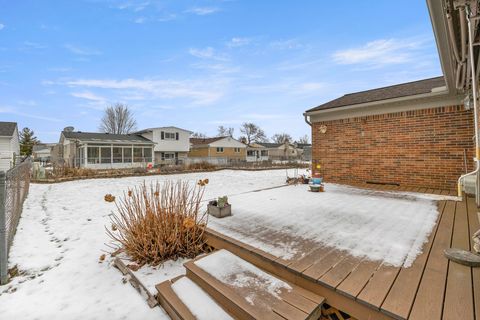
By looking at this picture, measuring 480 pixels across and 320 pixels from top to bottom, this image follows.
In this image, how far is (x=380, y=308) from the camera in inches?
57.7

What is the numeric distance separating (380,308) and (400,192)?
511 centimetres

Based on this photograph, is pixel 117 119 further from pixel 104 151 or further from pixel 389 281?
pixel 389 281

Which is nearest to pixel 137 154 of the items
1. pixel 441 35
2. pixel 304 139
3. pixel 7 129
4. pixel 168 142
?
pixel 168 142

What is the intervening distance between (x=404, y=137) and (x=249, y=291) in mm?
6525

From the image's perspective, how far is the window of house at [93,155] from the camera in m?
20.8

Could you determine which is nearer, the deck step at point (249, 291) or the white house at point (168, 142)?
the deck step at point (249, 291)

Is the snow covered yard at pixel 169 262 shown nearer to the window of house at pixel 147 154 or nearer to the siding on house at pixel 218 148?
the window of house at pixel 147 154

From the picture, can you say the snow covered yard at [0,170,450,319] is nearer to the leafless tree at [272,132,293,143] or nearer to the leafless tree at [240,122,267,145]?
the leafless tree at [240,122,267,145]

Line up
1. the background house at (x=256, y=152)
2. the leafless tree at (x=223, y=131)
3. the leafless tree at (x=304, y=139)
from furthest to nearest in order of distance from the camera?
the leafless tree at (x=304, y=139) < the leafless tree at (x=223, y=131) < the background house at (x=256, y=152)

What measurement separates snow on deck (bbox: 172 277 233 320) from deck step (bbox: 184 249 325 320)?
46mm

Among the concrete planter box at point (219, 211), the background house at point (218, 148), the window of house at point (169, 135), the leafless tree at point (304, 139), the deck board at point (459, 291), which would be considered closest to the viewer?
the deck board at point (459, 291)

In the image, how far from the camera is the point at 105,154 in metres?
21.8

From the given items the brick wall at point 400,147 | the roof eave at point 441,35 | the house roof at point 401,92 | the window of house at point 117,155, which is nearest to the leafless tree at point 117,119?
the window of house at point 117,155

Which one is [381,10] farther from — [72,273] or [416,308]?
[72,273]
